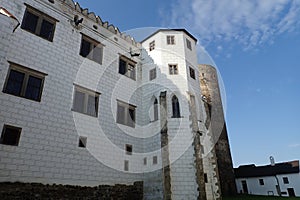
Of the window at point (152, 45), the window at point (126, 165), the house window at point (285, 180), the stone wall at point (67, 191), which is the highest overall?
the window at point (152, 45)

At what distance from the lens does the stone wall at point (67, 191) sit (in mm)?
9672

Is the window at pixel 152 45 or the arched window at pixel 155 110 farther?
the window at pixel 152 45

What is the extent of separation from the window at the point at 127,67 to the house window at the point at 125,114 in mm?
2856

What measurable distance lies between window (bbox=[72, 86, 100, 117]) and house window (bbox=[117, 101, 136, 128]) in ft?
6.84

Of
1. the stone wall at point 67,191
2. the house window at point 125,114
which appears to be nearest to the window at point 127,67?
the house window at point 125,114

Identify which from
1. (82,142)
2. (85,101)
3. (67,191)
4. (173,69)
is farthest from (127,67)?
(67,191)

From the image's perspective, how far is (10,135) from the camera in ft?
34.0

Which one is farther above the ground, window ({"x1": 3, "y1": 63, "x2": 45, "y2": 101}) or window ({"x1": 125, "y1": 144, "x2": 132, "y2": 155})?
window ({"x1": 3, "y1": 63, "x2": 45, "y2": 101})

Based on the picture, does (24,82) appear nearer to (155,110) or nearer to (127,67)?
(127,67)

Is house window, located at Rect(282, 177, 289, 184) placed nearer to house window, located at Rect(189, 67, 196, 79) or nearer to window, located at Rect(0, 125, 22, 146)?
house window, located at Rect(189, 67, 196, 79)

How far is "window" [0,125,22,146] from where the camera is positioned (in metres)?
10.2

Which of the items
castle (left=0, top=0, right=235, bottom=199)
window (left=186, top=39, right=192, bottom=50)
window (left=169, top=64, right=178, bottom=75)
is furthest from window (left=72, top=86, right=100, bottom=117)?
window (left=186, top=39, right=192, bottom=50)

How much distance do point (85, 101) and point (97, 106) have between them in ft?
3.02

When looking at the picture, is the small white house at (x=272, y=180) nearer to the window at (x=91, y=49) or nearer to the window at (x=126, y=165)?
the window at (x=126, y=165)
